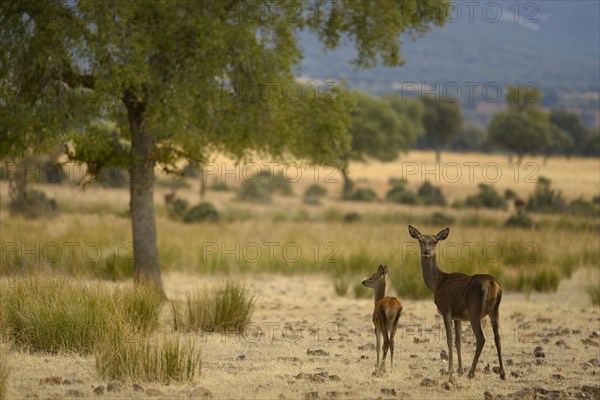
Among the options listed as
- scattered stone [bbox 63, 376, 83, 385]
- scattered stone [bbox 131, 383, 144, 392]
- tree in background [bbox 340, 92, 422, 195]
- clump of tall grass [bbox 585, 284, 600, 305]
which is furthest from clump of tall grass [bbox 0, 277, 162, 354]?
tree in background [bbox 340, 92, 422, 195]

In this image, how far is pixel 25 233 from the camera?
24.3 metres

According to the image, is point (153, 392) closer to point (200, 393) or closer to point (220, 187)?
point (200, 393)

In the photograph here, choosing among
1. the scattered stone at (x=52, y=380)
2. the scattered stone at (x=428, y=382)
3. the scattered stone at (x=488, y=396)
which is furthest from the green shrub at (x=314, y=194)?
the scattered stone at (x=52, y=380)

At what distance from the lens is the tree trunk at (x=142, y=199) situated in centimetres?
1845

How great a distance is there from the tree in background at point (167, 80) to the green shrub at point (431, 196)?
3652 cm

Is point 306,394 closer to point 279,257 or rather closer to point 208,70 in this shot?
point 208,70

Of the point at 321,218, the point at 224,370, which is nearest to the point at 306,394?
the point at 224,370

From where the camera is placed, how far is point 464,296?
10.8 metres

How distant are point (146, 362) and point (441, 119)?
10127cm

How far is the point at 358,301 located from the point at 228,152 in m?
4.56

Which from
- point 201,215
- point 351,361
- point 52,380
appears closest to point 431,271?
point 351,361

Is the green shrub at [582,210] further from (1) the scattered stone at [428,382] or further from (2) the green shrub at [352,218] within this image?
(1) the scattered stone at [428,382]

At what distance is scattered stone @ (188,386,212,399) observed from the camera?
9758mm

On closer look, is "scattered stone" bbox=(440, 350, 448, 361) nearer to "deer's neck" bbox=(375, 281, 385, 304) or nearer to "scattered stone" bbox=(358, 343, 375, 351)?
"scattered stone" bbox=(358, 343, 375, 351)
